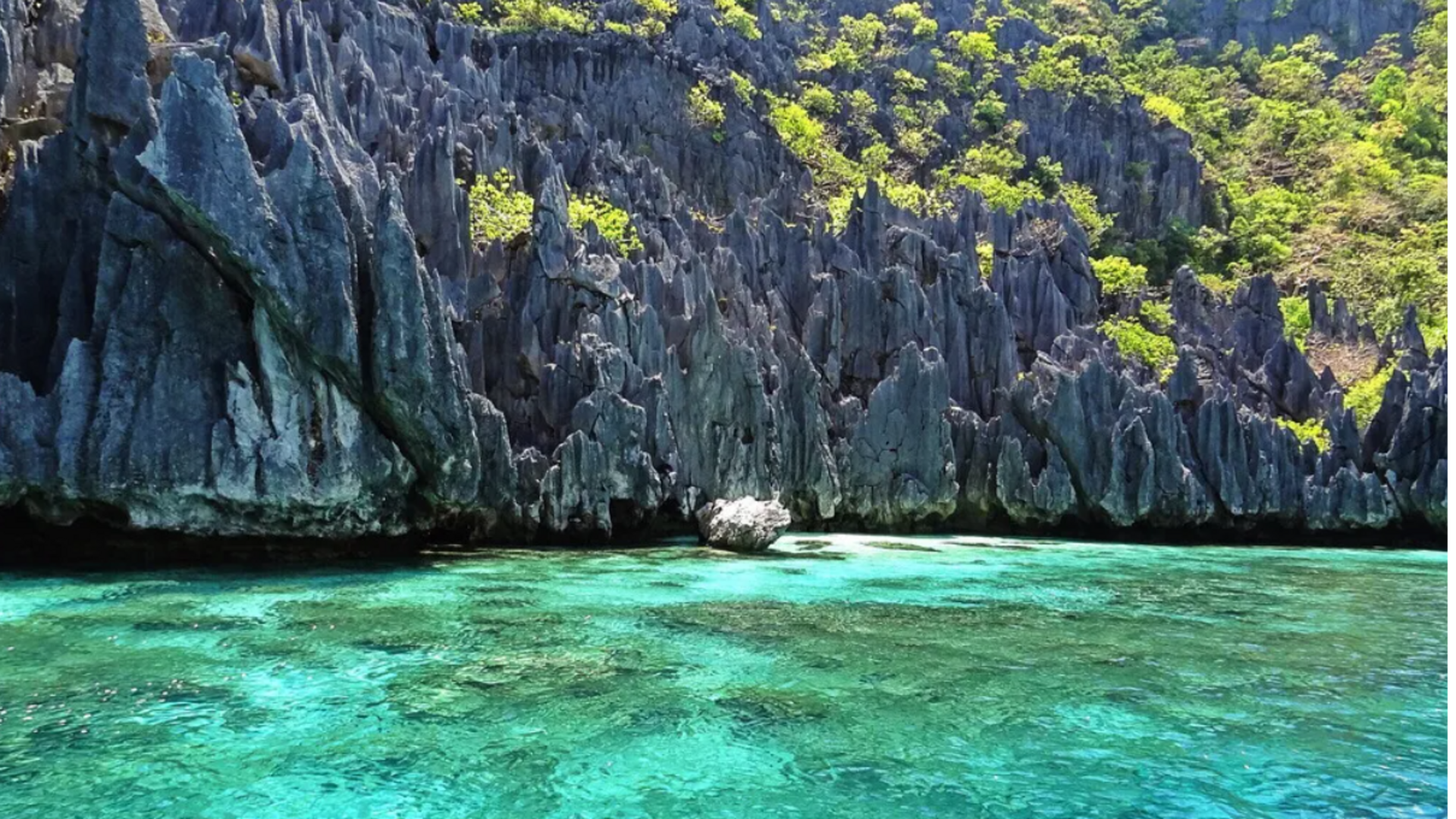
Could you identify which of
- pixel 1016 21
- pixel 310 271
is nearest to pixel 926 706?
pixel 310 271

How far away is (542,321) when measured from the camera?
95.0 feet

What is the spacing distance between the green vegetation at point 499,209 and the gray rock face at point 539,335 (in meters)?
1.15

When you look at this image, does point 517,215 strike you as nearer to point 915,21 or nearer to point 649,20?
point 649,20

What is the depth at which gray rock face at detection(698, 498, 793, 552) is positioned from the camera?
84.6 ft

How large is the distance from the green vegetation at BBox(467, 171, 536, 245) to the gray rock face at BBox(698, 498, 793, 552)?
1275 cm

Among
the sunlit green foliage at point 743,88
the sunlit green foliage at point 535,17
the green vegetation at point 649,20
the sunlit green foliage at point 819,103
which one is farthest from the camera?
the sunlit green foliage at point 819,103

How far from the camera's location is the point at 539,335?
2858 centimetres

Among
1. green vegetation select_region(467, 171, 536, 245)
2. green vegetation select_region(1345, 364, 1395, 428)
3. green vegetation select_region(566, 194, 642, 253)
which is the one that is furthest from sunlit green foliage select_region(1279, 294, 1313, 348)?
green vegetation select_region(467, 171, 536, 245)

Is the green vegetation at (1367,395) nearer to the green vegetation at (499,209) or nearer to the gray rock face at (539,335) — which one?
the gray rock face at (539,335)

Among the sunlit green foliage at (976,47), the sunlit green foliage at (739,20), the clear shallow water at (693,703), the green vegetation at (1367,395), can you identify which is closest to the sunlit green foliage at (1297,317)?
the green vegetation at (1367,395)

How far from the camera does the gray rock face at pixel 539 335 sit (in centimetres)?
1844

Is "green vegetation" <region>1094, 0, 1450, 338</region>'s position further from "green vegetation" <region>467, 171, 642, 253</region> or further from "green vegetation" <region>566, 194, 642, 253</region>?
"green vegetation" <region>467, 171, 642, 253</region>

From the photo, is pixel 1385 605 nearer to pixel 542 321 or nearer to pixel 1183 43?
pixel 542 321

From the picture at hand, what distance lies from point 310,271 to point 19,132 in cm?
887
